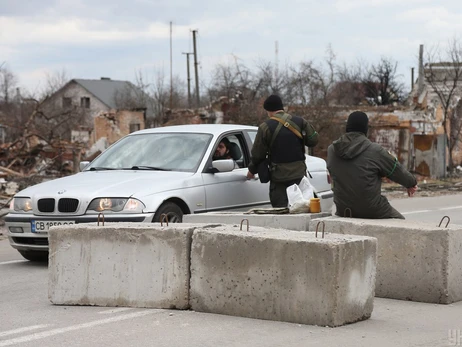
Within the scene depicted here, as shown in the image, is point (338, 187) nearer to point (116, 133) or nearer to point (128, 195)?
point (128, 195)

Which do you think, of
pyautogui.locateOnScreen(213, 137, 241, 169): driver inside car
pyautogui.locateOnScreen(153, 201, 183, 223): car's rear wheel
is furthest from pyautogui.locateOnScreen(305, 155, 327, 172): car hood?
pyautogui.locateOnScreen(153, 201, 183, 223): car's rear wheel

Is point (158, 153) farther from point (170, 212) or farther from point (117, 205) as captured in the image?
point (117, 205)

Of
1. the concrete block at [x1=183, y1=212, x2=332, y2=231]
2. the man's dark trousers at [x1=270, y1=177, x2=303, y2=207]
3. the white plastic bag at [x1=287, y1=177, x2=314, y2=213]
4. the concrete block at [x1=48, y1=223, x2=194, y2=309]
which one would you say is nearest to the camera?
the concrete block at [x1=48, y1=223, x2=194, y2=309]

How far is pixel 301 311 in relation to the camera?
655 cm

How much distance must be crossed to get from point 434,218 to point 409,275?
878cm

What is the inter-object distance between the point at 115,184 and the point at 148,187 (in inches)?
14.5

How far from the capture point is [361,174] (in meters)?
8.39

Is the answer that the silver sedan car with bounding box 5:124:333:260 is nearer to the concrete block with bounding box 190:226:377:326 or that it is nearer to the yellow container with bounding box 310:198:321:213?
the yellow container with bounding box 310:198:321:213

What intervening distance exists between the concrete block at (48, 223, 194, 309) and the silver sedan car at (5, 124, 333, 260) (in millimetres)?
1652

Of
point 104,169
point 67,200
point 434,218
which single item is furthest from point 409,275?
point 434,218

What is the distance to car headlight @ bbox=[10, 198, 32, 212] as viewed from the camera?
388 inches

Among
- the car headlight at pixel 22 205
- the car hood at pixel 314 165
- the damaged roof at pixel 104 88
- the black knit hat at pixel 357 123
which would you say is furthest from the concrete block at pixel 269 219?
the damaged roof at pixel 104 88

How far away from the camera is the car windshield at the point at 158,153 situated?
10.6 metres

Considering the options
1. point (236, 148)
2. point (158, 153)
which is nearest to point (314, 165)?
point (236, 148)
